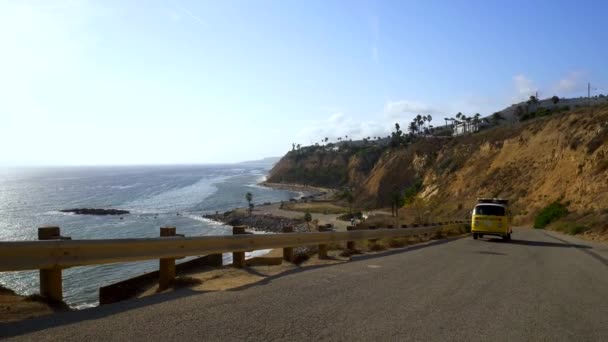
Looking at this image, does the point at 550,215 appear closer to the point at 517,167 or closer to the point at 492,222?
the point at 492,222

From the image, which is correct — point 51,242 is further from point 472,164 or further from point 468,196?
point 472,164

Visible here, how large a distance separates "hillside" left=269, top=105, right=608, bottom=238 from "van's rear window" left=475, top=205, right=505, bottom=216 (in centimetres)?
1003

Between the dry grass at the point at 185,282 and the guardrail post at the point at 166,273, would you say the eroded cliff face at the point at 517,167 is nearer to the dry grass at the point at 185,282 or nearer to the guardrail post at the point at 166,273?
the dry grass at the point at 185,282

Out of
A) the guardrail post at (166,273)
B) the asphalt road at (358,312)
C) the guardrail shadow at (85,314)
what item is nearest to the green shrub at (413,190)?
the asphalt road at (358,312)

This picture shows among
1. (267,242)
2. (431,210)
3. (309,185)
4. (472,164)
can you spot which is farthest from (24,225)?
(309,185)

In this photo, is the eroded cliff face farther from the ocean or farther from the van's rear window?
the ocean

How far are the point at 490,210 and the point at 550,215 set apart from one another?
21239 mm

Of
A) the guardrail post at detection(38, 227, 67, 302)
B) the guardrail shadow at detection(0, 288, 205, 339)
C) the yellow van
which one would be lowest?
the yellow van

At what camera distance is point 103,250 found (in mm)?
6609

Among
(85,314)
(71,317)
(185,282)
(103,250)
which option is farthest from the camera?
(185,282)

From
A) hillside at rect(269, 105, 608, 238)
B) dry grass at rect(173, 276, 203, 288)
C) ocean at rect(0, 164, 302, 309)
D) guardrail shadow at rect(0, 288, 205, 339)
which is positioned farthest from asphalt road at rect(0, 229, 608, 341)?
hillside at rect(269, 105, 608, 238)

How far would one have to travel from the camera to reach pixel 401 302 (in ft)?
22.7

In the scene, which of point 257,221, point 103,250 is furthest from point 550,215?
point 257,221

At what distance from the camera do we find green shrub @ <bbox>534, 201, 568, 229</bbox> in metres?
41.4
